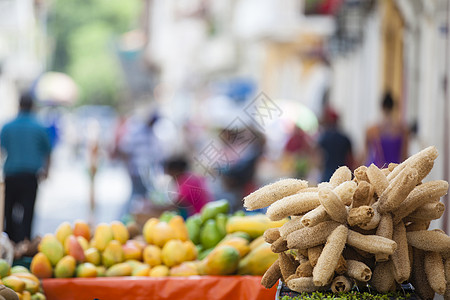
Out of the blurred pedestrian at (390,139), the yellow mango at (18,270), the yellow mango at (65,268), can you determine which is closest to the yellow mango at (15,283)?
the yellow mango at (18,270)

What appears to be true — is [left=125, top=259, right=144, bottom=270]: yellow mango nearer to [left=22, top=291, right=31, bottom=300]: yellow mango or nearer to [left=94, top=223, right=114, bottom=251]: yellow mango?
[left=94, top=223, right=114, bottom=251]: yellow mango

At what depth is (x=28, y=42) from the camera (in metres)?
38.5

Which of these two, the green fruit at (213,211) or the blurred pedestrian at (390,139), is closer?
the green fruit at (213,211)

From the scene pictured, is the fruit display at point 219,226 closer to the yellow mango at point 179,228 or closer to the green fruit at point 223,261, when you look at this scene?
the yellow mango at point 179,228

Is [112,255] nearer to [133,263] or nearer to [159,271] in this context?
[133,263]

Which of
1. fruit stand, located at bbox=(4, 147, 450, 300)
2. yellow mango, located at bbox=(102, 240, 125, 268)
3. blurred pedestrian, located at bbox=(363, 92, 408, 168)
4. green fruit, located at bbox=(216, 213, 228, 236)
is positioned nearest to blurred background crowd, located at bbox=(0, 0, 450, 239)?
blurred pedestrian, located at bbox=(363, 92, 408, 168)

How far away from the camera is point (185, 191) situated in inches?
292

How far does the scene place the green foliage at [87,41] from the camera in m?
68.9

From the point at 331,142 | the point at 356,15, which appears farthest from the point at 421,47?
the point at 356,15

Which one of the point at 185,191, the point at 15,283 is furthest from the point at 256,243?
the point at 185,191

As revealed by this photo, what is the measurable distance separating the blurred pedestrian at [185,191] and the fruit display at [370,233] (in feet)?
12.2

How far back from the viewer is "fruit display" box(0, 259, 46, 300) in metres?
3.72

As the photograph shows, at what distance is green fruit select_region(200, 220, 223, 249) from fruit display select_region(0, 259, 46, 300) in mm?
1155

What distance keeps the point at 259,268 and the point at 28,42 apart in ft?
120
